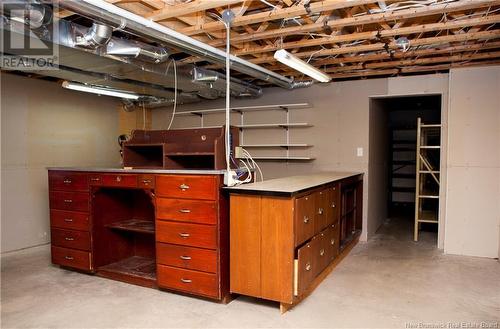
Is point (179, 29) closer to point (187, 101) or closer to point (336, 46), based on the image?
point (336, 46)

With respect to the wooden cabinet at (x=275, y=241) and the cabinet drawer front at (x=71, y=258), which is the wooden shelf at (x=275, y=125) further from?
the cabinet drawer front at (x=71, y=258)

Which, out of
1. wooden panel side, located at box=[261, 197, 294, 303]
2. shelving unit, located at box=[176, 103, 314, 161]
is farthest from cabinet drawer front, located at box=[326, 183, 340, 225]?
shelving unit, located at box=[176, 103, 314, 161]

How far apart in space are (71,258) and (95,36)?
7.58 ft

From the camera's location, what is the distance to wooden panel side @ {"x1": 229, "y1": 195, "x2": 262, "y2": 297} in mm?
2805

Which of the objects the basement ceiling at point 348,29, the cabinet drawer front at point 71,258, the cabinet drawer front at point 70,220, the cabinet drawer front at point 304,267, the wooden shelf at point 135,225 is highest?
the basement ceiling at point 348,29

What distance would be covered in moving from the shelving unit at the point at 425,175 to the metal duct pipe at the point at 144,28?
2742 mm

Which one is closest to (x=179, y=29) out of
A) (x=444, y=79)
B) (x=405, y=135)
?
(x=444, y=79)

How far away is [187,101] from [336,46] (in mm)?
3158

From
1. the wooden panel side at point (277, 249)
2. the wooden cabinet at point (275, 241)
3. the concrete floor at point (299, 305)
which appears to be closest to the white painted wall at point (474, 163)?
the concrete floor at point (299, 305)

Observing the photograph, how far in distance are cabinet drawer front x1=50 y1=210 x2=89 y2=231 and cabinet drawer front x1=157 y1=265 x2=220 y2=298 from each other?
1044 millimetres

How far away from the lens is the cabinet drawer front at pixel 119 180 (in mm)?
3322

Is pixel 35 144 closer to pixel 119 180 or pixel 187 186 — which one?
pixel 119 180

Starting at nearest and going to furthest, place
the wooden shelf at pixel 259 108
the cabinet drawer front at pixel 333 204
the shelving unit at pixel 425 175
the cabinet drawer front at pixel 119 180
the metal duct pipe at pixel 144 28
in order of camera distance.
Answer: the metal duct pipe at pixel 144 28 → the cabinet drawer front at pixel 119 180 → the cabinet drawer front at pixel 333 204 → the shelving unit at pixel 425 175 → the wooden shelf at pixel 259 108

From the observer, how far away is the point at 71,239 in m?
3.71
